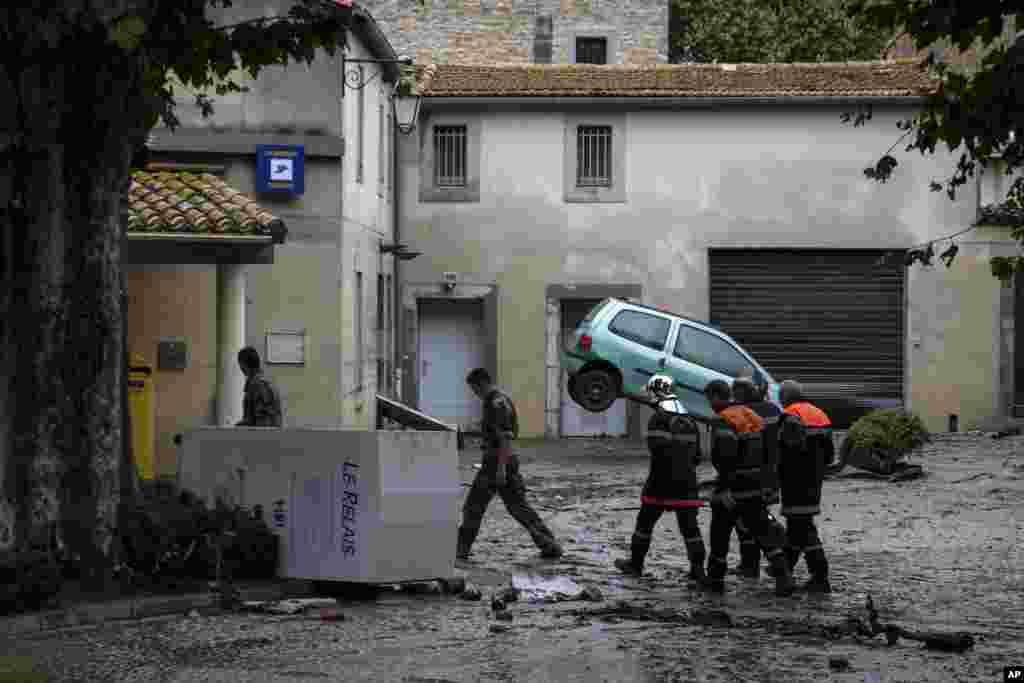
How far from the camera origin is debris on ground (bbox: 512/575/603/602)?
14641 mm

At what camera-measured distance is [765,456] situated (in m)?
16.4

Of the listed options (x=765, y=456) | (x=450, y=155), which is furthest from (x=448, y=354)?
(x=765, y=456)

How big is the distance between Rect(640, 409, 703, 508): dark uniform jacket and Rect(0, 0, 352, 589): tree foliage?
4096mm

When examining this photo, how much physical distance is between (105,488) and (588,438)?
21.6m

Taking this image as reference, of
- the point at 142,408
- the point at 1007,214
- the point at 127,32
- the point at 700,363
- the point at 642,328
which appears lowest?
the point at 142,408

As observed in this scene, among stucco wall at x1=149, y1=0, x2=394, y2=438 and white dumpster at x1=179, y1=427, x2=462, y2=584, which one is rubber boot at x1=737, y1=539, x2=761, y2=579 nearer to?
white dumpster at x1=179, y1=427, x2=462, y2=584

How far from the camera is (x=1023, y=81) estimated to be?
13.6 metres

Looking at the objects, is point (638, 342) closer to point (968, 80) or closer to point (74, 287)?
point (968, 80)

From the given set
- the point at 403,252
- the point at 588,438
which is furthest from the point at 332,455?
the point at 588,438

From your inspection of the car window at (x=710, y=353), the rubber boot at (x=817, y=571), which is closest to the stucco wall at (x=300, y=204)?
the car window at (x=710, y=353)

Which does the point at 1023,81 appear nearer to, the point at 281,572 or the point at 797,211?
the point at 281,572

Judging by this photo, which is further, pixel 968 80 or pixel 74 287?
pixel 968 80

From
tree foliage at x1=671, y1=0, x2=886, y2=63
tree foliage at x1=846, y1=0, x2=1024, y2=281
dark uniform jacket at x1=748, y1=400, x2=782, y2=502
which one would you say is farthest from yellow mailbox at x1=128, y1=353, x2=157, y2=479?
tree foliage at x1=671, y1=0, x2=886, y2=63

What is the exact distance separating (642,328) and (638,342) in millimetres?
215
